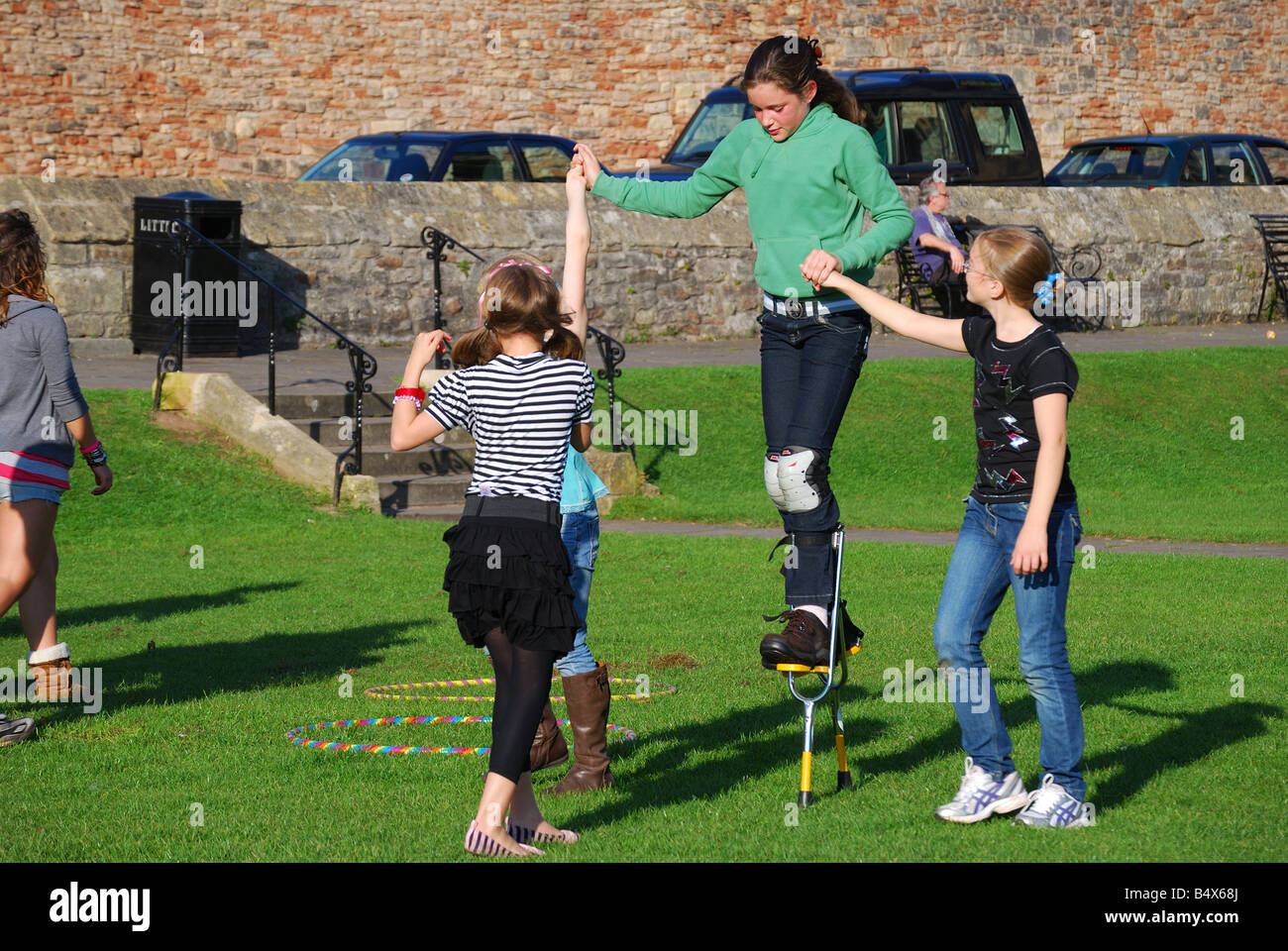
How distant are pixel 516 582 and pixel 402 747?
6.04 feet

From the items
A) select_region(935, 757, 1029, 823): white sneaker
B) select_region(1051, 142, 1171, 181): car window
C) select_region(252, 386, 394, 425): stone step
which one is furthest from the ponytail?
select_region(1051, 142, 1171, 181): car window

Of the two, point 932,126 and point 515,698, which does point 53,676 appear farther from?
point 932,126

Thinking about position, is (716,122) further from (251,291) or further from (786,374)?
(786,374)

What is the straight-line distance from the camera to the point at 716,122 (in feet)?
70.7

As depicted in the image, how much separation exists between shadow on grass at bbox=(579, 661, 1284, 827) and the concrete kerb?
678 centimetres

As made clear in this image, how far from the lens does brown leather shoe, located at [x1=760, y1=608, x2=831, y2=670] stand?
5324 mm

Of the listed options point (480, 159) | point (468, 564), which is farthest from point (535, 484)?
point (480, 159)

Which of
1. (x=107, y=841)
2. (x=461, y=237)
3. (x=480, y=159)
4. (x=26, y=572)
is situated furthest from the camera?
(x=480, y=159)

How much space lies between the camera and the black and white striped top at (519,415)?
4.88m

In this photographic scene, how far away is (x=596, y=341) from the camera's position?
14.9m

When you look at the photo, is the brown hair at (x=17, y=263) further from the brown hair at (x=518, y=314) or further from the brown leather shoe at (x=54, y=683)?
the brown hair at (x=518, y=314)

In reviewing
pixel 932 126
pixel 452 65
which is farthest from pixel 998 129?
pixel 452 65

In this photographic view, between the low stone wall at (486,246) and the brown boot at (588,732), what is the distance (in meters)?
12.2

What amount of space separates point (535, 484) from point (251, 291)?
1293cm
